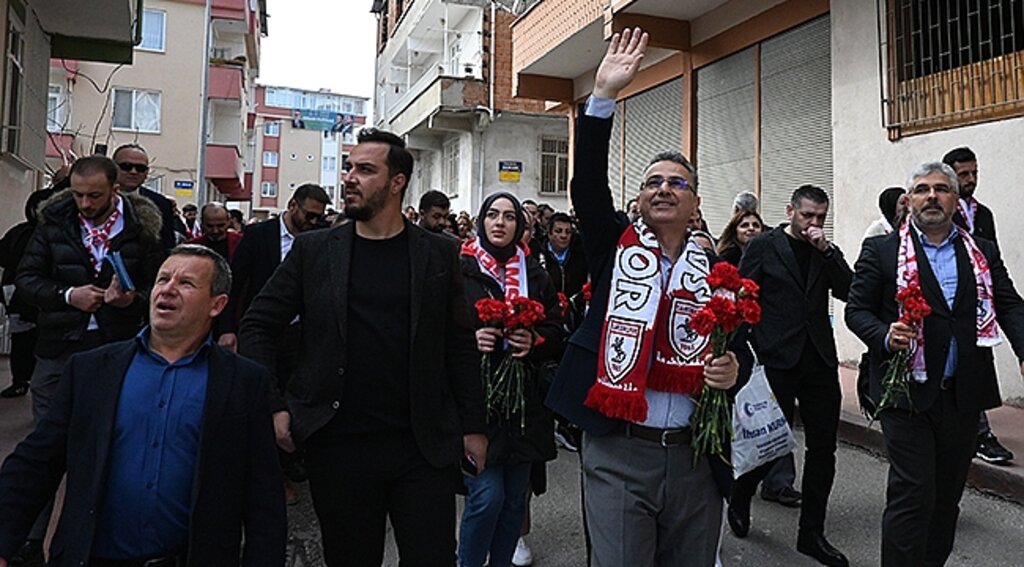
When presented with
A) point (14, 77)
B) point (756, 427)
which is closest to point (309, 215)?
point (756, 427)

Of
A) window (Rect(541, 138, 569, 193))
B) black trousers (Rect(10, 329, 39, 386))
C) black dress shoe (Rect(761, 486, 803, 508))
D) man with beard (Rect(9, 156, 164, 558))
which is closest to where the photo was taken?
man with beard (Rect(9, 156, 164, 558))

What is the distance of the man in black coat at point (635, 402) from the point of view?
2758mm

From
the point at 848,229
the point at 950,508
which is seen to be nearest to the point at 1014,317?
the point at 950,508

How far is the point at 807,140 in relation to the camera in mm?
10648

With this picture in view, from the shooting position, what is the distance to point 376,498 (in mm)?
2973

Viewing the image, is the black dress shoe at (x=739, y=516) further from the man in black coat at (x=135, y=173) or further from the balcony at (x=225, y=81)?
the balcony at (x=225, y=81)

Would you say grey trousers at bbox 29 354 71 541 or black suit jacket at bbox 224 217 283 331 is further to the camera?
black suit jacket at bbox 224 217 283 331

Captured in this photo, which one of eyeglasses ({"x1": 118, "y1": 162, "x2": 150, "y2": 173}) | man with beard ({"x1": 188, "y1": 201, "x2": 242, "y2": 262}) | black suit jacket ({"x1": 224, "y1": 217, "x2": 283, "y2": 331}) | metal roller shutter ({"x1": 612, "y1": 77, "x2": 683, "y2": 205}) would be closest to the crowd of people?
black suit jacket ({"x1": 224, "y1": 217, "x2": 283, "y2": 331})

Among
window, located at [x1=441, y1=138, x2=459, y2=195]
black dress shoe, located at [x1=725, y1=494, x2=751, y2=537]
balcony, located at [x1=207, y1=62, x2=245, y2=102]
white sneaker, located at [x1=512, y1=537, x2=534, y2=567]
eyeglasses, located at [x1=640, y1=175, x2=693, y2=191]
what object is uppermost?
balcony, located at [x1=207, y1=62, x2=245, y2=102]

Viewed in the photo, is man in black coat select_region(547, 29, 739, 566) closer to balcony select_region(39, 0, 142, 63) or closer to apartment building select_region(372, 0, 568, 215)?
balcony select_region(39, 0, 142, 63)

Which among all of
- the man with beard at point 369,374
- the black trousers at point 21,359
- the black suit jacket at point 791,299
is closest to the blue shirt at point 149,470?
the man with beard at point 369,374

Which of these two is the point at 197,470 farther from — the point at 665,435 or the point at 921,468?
the point at 921,468

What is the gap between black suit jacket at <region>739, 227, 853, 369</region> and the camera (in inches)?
185

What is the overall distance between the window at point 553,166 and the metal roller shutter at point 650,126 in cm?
747
